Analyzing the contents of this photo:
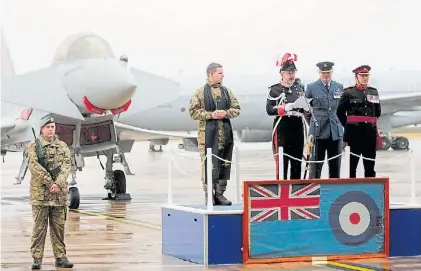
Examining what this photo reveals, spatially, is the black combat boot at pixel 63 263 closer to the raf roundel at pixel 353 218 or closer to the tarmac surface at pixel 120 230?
the tarmac surface at pixel 120 230

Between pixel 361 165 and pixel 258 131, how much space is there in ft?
111

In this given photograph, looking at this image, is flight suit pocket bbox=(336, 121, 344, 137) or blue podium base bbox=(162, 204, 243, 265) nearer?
blue podium base bbox=(162, 204, 243, 265)

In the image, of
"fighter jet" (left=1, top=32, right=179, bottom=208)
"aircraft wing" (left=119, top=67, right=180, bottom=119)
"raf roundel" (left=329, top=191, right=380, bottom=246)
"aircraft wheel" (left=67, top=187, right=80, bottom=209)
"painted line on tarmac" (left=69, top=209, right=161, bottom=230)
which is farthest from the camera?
"aircraft wing" (left=119, top=67, right=180, bottom=119)

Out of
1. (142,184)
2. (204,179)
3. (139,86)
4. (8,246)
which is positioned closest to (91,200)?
(139,86)

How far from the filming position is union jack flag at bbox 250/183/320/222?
11227mm

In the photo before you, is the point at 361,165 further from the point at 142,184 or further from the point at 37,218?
the point at 142,184

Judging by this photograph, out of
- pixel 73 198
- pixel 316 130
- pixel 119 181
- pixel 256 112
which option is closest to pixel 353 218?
pixel 316 130

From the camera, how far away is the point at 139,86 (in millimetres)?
19781

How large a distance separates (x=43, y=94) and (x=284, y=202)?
8.12 m

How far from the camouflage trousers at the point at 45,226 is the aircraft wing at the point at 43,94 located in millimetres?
7062

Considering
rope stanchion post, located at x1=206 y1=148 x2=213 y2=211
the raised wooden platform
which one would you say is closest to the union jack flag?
the raised wooden platform

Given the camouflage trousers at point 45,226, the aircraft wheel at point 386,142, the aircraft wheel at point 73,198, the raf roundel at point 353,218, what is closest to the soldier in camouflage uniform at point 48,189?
the camouflage trousers at point 45,226

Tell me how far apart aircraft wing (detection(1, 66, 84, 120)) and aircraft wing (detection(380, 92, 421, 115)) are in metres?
24.3

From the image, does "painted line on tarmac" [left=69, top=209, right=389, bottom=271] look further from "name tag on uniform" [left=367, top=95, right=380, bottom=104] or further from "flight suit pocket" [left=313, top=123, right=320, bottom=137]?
"name tag on uniform" [left=367, top=95, right=380, bottom=104]
